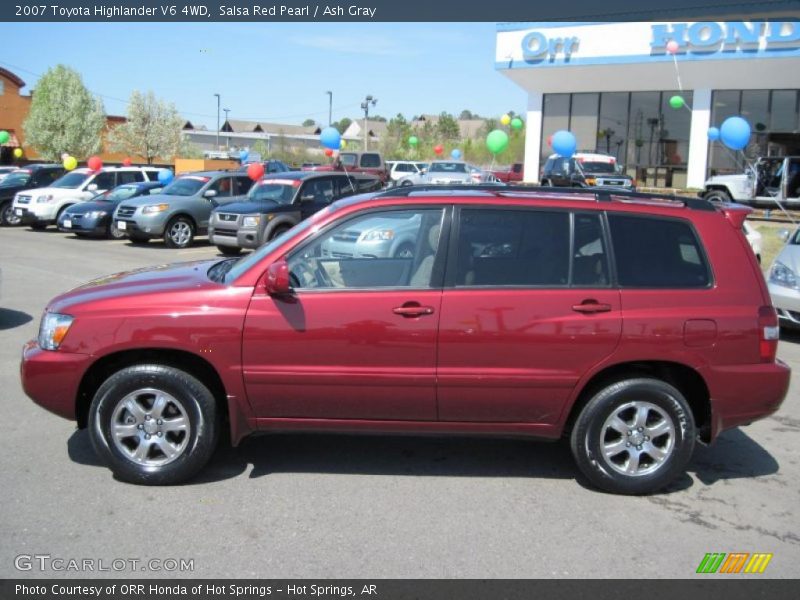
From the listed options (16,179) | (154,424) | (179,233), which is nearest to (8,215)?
(16,179)

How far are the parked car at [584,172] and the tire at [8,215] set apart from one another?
15.8 metres

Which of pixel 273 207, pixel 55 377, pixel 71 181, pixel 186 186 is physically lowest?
pixel 55 377

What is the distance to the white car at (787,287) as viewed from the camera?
9016 mm

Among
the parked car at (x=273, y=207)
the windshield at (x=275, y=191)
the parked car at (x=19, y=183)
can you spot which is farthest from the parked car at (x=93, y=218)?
the windshield at (x=275, y=191)

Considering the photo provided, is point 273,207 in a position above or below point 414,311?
above

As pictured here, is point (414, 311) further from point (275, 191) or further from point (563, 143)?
point (563, 143)

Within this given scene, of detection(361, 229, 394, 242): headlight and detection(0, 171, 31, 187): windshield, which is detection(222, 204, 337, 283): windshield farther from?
detection(0, 171, 31, 187): windshield

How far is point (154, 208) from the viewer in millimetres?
17219

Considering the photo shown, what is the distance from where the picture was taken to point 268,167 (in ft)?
89.8

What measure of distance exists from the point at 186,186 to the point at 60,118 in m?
41.5

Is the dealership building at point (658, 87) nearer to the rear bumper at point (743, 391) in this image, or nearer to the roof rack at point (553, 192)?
the roof rack at point (553, 192)

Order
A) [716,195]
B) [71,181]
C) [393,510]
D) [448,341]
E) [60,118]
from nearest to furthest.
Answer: [393,510]
[448,341]
[71,181]
[716,195]
[60,118]

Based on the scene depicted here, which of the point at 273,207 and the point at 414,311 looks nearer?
the point at 414,311

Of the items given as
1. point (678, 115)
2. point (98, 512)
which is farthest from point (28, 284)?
point (678, 115)
